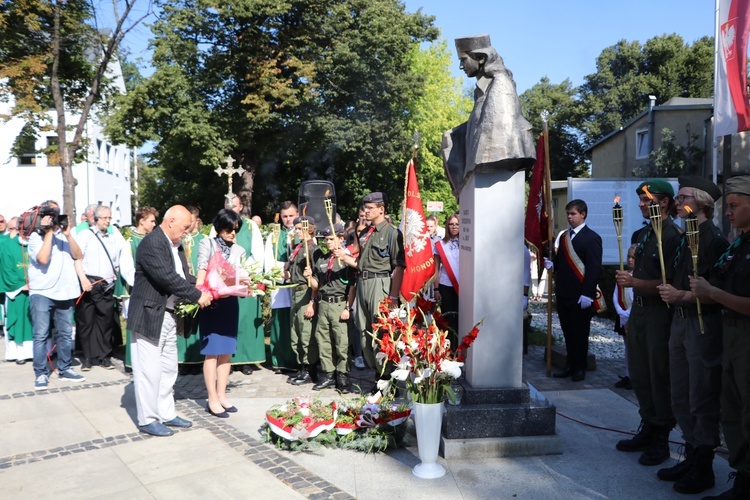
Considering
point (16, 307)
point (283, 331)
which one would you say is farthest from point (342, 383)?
point (16, 307)

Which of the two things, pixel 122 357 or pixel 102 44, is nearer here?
pixel 122 357

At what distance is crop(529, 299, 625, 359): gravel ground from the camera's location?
8.94 m

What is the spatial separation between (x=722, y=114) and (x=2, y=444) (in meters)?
8.97

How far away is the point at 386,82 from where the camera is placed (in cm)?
2978

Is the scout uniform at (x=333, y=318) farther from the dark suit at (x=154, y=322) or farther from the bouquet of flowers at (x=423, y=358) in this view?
the bouquet of flowers at (x=423, y=358)

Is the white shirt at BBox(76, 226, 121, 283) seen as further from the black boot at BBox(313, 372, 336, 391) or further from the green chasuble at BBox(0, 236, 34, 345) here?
the black boot at BBox(313, 372, 336, 391)

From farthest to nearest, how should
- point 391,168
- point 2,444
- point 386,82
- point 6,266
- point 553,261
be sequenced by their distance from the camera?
point 391,168, point 386,82, point 6,266, point 553,261, point 2,444

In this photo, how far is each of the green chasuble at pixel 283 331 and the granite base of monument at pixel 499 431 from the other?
3.37 meters

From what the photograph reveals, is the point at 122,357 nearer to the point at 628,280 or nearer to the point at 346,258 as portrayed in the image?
the point at 346,258

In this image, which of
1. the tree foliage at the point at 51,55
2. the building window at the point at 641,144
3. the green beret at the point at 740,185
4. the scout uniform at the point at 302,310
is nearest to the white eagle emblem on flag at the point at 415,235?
the scout uniform at the point at 302,310

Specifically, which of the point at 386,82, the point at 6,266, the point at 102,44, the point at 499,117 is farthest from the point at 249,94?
the point at 499,117

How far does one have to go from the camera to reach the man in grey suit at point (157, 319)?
517 cm

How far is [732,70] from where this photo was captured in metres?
7.90

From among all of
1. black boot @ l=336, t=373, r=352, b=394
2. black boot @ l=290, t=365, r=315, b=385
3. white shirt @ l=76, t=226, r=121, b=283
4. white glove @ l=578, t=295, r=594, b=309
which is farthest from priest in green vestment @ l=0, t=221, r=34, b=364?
white glove @ l=578, t=295, r=594, b=309
